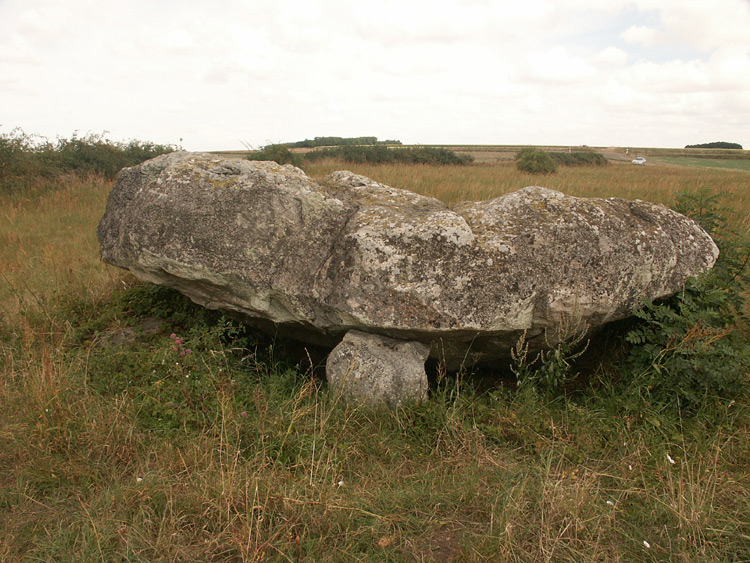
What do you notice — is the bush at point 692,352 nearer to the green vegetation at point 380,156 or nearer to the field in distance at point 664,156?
the green vegetation at point 380,156

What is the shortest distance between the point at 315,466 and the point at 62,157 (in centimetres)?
1404

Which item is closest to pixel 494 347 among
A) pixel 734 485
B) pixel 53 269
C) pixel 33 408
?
pixel 734 485

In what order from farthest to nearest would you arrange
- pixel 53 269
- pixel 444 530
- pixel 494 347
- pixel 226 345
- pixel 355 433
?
pixel 53 269 → pixel 226 345 → pixel 494 347 → pixel 355 433 → pixel 444 530

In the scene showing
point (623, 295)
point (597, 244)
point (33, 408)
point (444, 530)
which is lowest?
point (444, 530)

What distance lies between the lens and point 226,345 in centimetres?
458

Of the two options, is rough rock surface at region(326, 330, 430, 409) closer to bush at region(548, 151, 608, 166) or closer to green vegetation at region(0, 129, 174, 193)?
green vegetation at region(0, 129, 174, 193)

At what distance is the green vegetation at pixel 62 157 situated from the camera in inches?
460

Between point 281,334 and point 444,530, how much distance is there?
2593mm

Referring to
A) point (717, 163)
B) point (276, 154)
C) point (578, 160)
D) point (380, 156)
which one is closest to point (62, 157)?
point (276, 154)

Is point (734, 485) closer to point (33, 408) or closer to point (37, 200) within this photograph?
point (33, 408)

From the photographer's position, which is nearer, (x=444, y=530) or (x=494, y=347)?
(x=444, y=530)

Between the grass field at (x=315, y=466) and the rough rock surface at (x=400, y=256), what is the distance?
61 cm

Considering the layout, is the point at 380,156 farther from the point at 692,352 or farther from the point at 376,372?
the point at 692,352

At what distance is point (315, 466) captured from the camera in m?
3.16
